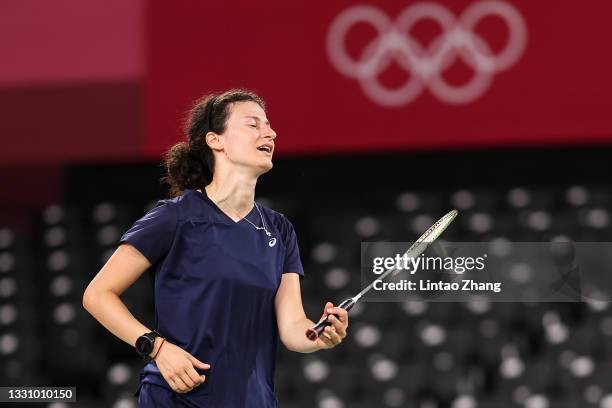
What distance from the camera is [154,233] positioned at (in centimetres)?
203

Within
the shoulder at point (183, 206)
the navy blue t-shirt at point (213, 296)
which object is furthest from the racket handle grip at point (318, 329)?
the shoulder at point (183, 206)

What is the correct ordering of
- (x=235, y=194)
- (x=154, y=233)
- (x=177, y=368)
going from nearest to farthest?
(x=177, y=368)
(x=154, y=233)
(x=235, y=194)

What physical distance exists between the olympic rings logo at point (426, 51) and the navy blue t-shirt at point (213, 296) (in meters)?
2.86

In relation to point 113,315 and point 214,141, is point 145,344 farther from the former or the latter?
point 214,141

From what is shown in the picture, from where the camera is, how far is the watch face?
1937 mm

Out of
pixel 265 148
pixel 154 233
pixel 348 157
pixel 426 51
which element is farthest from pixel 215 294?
pixel 348 157

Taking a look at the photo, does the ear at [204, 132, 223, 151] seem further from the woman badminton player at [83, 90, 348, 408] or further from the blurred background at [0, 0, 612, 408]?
the blurred background at [0, 0, 612, 408]

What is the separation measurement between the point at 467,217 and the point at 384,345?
71cm

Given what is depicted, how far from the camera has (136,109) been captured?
5.13 metres

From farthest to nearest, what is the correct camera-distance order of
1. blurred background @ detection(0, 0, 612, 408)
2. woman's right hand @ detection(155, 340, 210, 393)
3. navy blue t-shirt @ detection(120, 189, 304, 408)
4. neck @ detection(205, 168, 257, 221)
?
blurred background @ detection(0, 0, 612, 408) → neck @ detection(205, 168, 257, 221) → navy blue t-shirt @ detection(120, 189, 304, 408) → woman's right hand @ detection(155, 340, 210, 393)

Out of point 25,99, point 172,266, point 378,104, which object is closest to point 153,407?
point 172,266

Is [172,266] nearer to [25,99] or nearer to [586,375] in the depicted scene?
[586,375]

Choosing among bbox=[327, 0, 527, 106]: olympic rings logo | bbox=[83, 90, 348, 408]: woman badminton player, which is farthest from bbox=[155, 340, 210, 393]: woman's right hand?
bbox=[327, 0, 527, 106]: olympic rings logo

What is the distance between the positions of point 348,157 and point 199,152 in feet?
9.63
